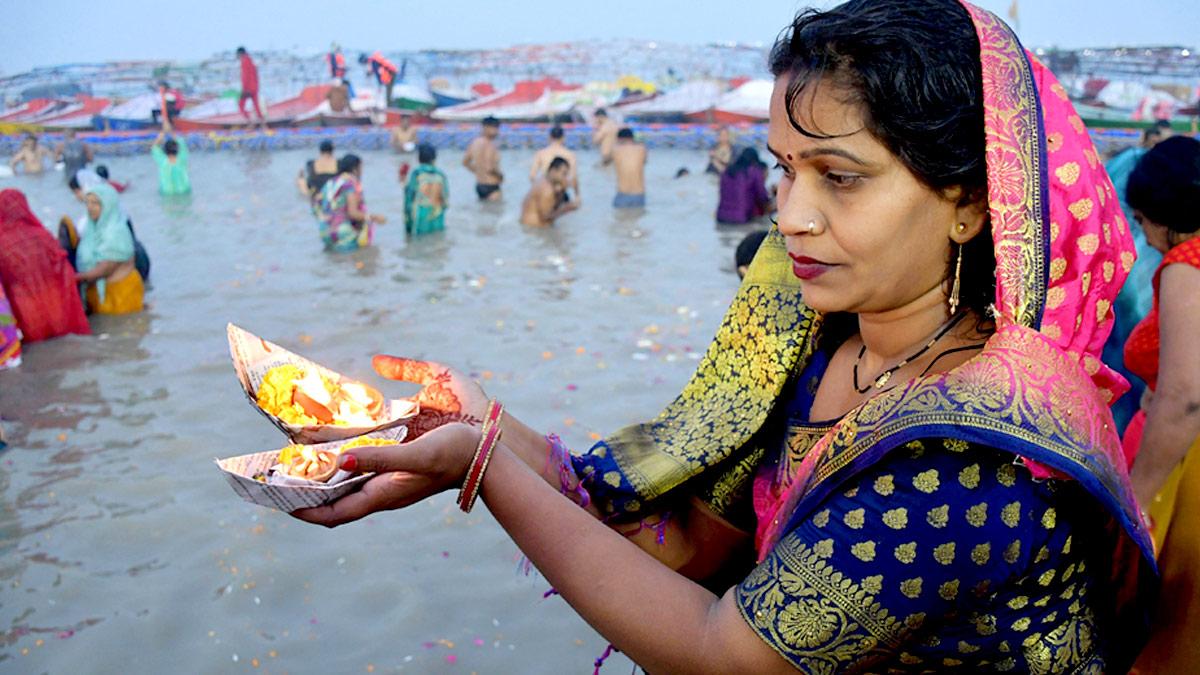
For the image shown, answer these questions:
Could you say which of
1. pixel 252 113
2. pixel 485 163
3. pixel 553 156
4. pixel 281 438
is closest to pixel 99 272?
pixel 281 438

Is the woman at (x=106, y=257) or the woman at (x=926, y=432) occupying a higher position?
the woman at (x=926, y=432)

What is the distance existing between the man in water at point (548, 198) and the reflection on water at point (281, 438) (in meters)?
0.31

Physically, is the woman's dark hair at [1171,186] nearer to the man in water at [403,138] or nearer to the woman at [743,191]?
the woman at [743,191]

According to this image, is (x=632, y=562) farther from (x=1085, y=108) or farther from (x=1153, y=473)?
(x=1085, y=108)

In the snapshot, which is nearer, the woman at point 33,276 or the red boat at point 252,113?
the woman at point 33,276

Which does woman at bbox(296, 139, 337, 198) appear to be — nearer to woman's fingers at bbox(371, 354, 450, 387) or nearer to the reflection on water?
the reflection on water

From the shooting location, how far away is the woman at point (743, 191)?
12258mm

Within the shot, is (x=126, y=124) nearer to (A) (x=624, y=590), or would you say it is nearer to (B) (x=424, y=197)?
(B) (x=424, y=197)

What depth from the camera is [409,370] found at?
6.01 feet

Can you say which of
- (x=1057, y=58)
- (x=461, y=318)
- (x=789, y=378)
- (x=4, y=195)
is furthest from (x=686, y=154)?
(x=789, y=378)

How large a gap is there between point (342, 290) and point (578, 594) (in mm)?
8477

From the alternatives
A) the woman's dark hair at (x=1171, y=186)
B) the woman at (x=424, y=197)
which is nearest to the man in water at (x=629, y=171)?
the woman at (x=424, y=197)

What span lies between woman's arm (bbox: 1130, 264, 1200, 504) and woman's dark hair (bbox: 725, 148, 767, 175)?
375 inches

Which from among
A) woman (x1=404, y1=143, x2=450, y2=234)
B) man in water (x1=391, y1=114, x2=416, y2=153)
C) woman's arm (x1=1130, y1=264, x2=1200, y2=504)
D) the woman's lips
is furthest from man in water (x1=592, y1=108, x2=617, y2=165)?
the woman's lips
